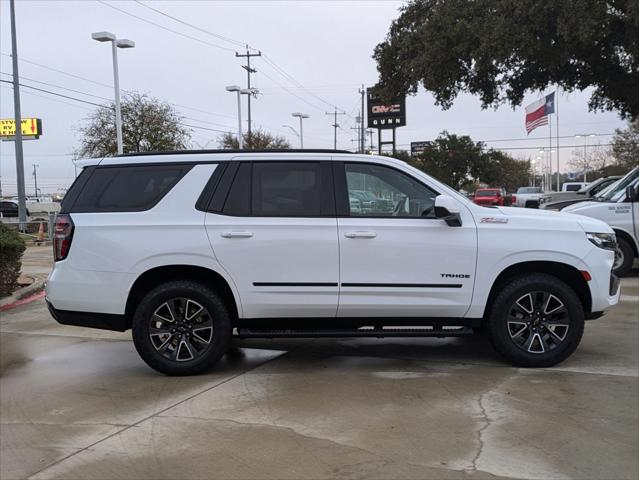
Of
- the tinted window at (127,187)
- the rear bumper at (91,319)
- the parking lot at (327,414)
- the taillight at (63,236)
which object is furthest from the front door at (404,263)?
the taillight at (63,236)

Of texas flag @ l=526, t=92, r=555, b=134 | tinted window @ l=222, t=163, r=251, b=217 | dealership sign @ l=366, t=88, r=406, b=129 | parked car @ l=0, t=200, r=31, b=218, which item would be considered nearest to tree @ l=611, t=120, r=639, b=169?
texas flag @ l=526, t=92, r=555, b=134

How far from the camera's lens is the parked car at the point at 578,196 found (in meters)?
13.1

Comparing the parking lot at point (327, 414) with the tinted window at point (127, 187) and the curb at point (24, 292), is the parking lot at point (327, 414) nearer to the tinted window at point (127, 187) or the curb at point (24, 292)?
→ the tinted window at point (127, 187)

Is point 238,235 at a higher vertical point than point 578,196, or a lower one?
lower

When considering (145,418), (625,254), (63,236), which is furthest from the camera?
(625,254)

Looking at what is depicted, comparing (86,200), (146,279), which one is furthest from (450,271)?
(86,200)

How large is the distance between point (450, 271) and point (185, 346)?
252 cm

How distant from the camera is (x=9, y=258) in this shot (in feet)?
30.1

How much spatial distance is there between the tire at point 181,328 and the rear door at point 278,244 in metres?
0.30

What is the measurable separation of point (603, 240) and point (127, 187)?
14.8 ft

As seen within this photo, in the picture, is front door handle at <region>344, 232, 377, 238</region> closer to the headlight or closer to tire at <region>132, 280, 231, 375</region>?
tire at <region>132, 280, 231, 375</region>

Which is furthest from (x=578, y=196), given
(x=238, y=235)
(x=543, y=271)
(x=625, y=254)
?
(x=238, y=235)

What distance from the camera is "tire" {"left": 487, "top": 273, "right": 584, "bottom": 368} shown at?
5273mm

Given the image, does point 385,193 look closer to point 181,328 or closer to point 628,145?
point 181,328
